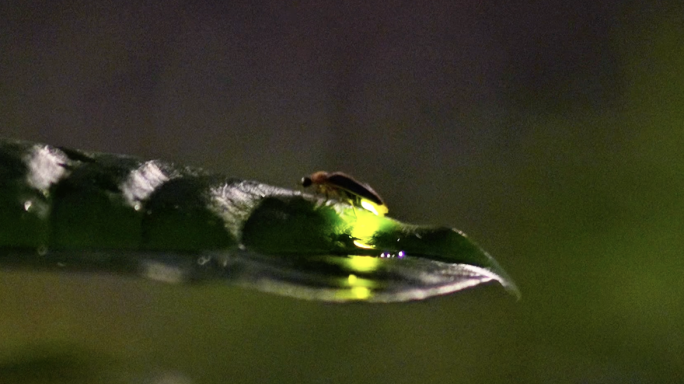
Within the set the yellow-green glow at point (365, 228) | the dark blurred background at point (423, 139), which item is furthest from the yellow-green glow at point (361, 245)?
the dark blurred background at point (423, 139)

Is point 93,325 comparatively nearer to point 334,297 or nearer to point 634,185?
point 334,297

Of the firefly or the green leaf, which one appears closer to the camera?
the green leaf

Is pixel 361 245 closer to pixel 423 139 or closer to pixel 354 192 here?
pixel 354 192

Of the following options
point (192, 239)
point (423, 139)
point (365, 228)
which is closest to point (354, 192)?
point (365, 228)

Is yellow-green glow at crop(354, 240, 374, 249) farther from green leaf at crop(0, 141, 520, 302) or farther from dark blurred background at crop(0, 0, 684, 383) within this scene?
dark blurred background at crop(0, 0, 684, 383)

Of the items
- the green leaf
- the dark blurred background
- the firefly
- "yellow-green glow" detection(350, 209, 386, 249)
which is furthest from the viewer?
the dark blurred background

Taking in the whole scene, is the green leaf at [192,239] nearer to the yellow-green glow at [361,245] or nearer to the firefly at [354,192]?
the yellow-green glow at [361,245]

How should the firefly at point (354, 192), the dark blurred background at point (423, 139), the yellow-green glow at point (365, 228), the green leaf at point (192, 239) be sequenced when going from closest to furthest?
the green leaf at point (192, 239) → the yellow-green glow at point (365, 228) → the firefly at point (354, 192) → the dark blurred background at point (423, 139)

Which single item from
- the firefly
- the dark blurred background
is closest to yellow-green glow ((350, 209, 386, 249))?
the firefly

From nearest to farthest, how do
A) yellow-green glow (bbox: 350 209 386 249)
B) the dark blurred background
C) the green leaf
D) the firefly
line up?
the green leaf < yellow-green glow (bbox: 350 209 386 249) < the firefly < the dark blurred background
